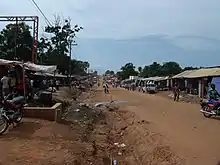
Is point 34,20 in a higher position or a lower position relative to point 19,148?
higher

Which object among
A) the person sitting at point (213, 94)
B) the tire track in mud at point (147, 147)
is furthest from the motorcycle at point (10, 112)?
the person sitting at point (213, 94)

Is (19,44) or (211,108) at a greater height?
(19,44)

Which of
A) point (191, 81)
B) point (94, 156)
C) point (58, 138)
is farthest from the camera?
point (191, 81)

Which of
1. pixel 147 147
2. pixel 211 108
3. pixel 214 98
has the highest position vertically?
pixel 214 98

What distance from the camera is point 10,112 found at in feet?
36.2

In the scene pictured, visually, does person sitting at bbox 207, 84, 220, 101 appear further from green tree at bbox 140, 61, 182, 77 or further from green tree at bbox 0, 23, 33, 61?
green tree at bbox 140, 61, 182, 77

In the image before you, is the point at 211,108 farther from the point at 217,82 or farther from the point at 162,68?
the point at 162,68

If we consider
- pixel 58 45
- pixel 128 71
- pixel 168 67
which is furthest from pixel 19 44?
pixel 128 71

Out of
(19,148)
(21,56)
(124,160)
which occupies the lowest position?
(124,160)

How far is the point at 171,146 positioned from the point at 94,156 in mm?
2627

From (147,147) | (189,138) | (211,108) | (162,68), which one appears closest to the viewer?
(147,147)

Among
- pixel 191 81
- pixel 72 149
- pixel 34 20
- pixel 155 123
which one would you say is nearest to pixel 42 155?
pixel 72 149

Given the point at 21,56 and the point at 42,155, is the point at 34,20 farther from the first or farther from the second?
the point at 42,155

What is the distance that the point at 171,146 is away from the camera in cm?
1126
